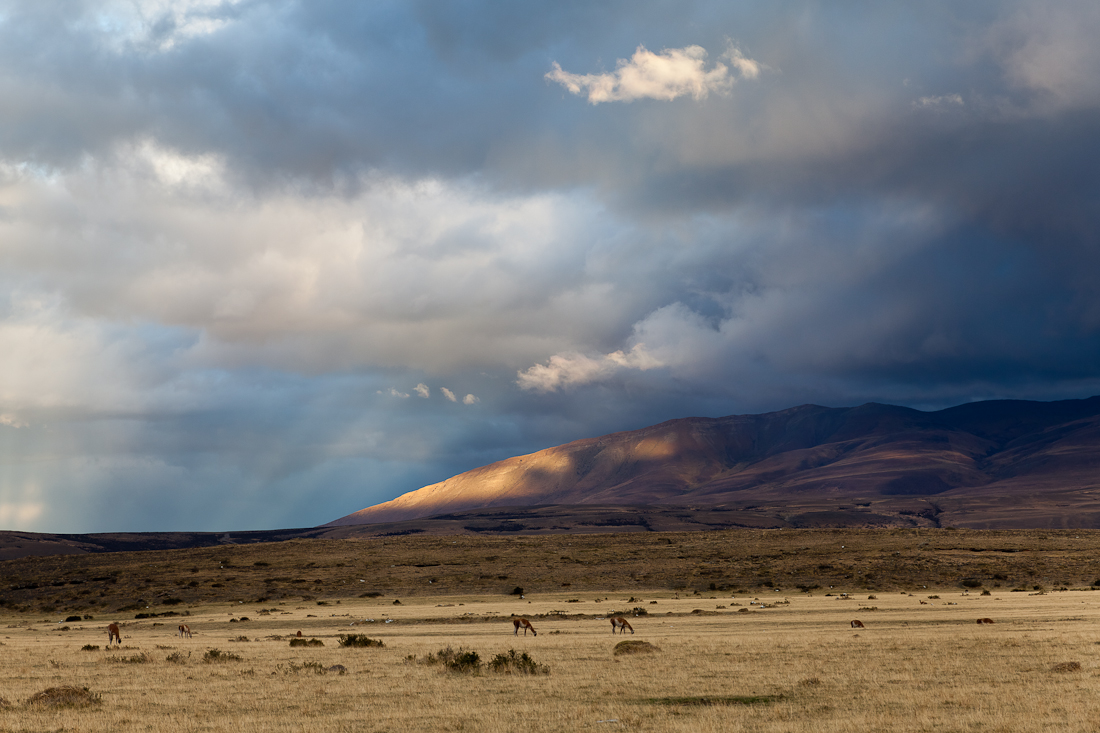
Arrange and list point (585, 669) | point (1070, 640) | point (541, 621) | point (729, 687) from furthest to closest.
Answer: point (541, 621), point (1070, 640), point (585, 669), point (729, 687)

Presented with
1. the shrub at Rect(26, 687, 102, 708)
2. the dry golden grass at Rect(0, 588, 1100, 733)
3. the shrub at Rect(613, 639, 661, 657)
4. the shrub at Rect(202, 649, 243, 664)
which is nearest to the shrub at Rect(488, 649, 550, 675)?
the dry golden grass at Rect(0, 588, 1100, 733)

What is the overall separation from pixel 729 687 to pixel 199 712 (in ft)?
49.4

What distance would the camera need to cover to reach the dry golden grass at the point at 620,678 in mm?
19844

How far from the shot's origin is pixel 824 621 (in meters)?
47.1

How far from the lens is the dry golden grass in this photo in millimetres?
19844

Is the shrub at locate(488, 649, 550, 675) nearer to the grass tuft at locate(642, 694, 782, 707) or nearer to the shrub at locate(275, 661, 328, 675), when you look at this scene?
the shrub at locate(275, 661, 328, 675)

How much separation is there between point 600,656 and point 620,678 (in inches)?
243

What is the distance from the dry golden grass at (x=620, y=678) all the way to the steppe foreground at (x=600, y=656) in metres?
0.12

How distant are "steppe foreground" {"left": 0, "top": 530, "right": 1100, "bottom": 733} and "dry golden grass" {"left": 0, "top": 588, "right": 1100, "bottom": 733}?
124mm

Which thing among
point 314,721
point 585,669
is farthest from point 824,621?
point 314,721

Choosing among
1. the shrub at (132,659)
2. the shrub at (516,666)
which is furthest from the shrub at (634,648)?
the shrub at (132,659)

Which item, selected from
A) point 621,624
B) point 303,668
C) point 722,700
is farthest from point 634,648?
point 303,668

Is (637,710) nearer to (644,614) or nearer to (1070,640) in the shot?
(1070,640)

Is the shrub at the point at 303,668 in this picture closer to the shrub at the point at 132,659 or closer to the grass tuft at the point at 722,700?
the shrub at the point at 132,659
